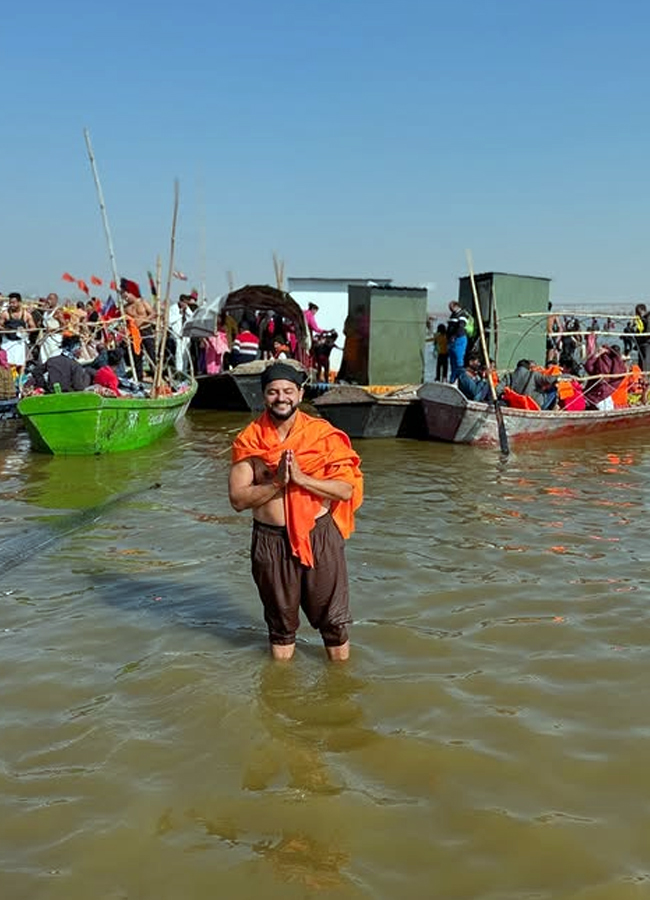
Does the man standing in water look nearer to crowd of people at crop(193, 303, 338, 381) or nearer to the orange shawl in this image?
the orange shawl

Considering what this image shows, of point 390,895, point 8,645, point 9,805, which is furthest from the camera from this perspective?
point 8,645

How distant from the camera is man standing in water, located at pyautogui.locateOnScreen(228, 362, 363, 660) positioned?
390cm

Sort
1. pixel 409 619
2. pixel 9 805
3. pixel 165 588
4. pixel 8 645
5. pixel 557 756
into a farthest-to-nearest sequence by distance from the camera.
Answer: pixel 165 588 → pixel 409 619 → pixel 8 645 → pixel 557 756 → pixel 9 805

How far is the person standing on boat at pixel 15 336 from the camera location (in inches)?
586

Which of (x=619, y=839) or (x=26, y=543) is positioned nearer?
(x=619, y=839)

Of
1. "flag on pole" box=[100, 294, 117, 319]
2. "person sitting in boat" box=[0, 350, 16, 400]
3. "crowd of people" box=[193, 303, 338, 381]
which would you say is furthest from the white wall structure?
"person sitting in boat" box=[0, 350, 16, 400]

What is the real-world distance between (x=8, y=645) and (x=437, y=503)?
5054 millimetres

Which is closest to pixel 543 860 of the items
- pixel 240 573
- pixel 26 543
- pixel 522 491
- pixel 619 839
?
pixel 619 839

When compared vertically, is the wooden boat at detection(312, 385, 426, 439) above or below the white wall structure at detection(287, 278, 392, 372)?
below

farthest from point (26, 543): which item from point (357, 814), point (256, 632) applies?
point (357, 814)

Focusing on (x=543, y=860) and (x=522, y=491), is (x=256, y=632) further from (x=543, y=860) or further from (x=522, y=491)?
(x=522, y=491)

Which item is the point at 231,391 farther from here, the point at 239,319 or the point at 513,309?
the point at 513,309

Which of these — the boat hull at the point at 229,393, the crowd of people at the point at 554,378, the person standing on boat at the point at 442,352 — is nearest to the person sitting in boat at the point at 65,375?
the boat hull at the point at 229,393

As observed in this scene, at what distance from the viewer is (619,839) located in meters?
2.93
